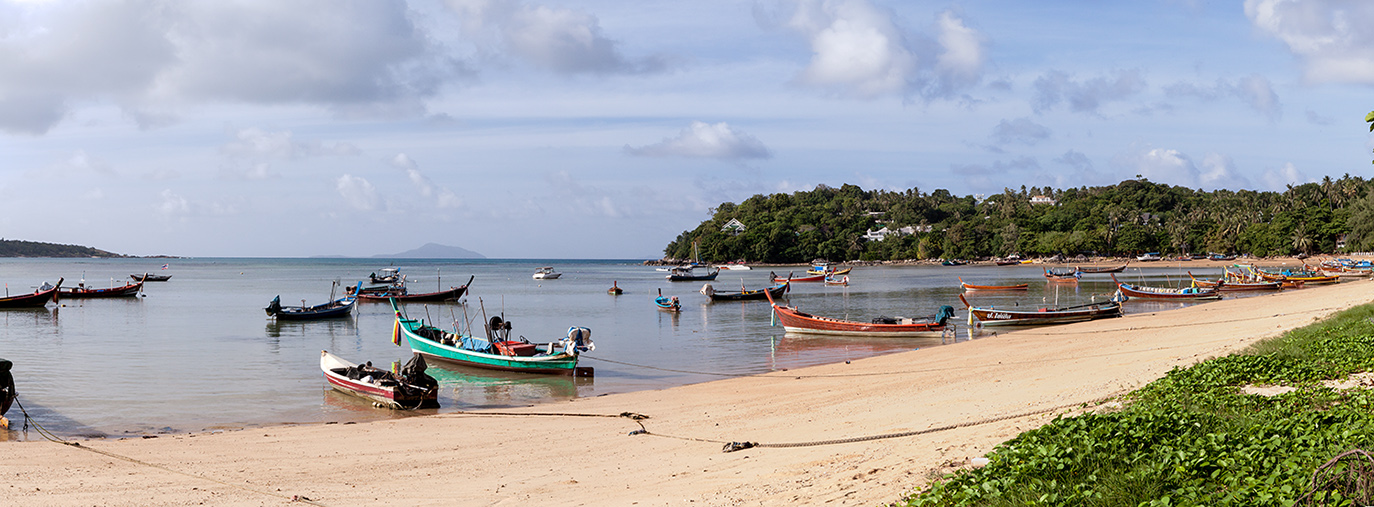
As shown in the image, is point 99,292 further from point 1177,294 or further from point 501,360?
point 1177,294

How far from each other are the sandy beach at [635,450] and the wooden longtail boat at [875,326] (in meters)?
11.6

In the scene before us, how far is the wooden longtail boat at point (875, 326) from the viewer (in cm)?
3058

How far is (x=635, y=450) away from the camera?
11742 mm

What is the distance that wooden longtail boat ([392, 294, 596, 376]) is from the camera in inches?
899

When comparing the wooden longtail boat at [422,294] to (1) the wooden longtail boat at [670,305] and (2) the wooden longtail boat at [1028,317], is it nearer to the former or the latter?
(1) the wooden longtail boat at [670,305]

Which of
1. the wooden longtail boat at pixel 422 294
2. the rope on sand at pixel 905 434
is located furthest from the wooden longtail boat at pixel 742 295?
the rope on sand at pixel 905 434

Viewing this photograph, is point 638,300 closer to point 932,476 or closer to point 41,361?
point 41,361

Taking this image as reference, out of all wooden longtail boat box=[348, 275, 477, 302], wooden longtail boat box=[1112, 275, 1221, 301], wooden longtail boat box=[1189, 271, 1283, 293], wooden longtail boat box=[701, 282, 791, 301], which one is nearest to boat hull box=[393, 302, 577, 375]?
wooden longtail boat box=[701, 282, 791, 301]

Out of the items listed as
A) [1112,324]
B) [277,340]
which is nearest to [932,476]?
[1112,324]

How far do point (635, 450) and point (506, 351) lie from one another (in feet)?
41.7

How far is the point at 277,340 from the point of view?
34.4 metres


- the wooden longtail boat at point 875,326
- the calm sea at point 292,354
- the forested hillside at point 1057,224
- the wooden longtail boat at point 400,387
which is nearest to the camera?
the wooden longtail boat at point 400,387

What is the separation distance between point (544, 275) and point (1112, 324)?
3290 inches

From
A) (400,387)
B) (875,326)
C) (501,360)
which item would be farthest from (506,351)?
(875,326)
